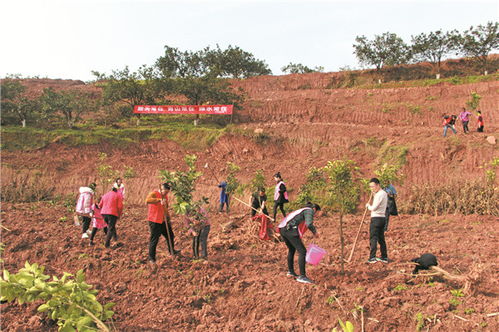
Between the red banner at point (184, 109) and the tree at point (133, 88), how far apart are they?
32.5 inches

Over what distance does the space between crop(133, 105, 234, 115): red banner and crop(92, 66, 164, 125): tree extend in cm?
82

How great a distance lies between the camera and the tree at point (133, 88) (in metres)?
25.7

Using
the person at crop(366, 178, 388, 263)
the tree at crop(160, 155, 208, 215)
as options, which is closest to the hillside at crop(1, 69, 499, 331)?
the person at crop(366, 178, 388, 263)

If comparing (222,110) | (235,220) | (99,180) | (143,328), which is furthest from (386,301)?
(222,110)

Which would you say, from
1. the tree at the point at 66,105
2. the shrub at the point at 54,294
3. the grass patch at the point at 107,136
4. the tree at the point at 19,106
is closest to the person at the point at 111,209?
the shrub at the point at 54,294

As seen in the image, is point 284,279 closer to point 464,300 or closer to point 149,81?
point 464,300

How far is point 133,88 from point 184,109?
163 inches

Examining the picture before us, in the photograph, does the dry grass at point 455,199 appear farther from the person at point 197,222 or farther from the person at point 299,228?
the person at point 197,222

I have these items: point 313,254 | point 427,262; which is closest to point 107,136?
point 313,254

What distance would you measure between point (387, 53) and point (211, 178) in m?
25.9

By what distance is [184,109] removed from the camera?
993 inches

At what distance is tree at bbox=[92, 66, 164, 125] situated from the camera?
25656mm

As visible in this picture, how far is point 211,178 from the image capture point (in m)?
18.8

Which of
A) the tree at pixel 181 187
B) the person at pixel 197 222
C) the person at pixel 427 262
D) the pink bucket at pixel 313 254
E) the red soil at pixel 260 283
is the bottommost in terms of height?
the red soil at pixel 260 283
